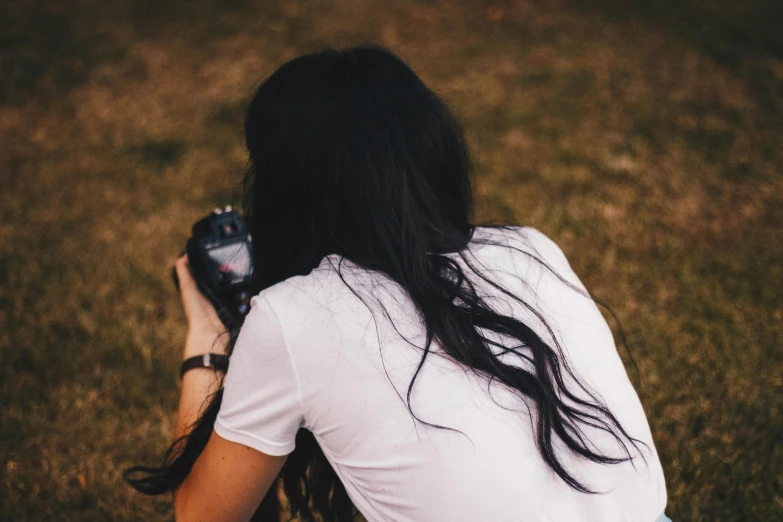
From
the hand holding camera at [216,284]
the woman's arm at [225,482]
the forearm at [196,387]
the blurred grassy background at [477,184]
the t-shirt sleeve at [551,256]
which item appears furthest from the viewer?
the blurred grassy background at [477,184]

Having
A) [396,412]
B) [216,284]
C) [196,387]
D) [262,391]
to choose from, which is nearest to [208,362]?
[196,387]

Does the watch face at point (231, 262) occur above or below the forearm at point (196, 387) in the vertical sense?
above

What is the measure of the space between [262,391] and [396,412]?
220 millimetres

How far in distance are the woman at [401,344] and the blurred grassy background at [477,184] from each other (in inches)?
39.2

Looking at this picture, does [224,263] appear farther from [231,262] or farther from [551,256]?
[551,256]

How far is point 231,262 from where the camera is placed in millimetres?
1624

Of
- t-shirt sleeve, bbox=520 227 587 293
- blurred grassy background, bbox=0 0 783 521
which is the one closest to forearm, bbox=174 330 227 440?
blurred grassy background, bbox=0 0 783 521

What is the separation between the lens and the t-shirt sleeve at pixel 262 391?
102 centimetres

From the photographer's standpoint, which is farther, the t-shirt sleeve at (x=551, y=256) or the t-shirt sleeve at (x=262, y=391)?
the t-shirt sleeve at (x=551, y=256)

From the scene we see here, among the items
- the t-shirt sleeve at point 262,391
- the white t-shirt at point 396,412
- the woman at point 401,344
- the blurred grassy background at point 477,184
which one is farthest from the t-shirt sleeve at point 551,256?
the blurred grassy background at point 477,184

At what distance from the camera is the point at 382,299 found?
3.42 ft

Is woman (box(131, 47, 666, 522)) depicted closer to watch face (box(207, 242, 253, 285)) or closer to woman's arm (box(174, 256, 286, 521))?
woman's arm (box(174, 256, 286, 521))

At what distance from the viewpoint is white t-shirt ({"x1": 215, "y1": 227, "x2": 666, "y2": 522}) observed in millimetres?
977

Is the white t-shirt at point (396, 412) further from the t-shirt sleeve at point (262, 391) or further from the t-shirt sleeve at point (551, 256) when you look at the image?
the t-shirt sleeve at point (551, 256)
